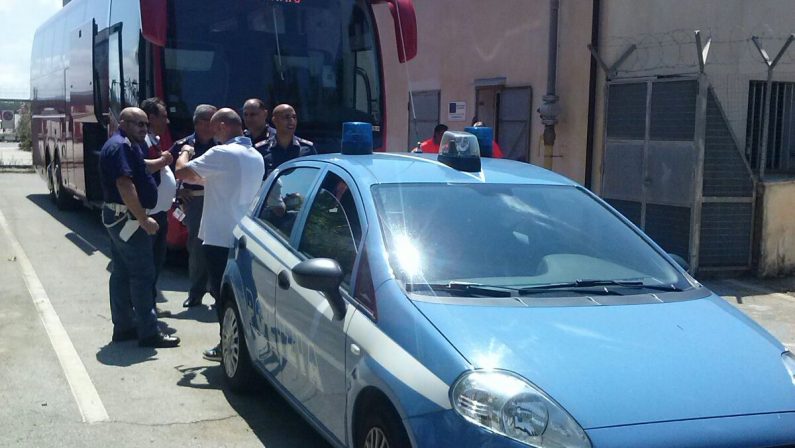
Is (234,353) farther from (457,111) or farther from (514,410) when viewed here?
(457,111)

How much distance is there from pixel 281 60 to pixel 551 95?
4266 mm

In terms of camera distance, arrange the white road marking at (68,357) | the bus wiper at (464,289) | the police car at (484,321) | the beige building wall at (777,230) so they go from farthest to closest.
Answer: the beige building wall at (777,230), the white road marking at (68,357), the bus wiper at (464,289), the police car at (484,321)

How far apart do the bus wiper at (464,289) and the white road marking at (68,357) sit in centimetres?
250

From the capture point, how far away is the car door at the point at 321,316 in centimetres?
380

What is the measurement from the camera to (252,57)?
9.30 meters

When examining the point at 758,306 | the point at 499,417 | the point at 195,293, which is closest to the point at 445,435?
the point at 499,417

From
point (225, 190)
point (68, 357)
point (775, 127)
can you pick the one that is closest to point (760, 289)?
point (775, 127)

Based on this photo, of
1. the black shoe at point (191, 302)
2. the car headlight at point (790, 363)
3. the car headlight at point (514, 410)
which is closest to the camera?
the car headlight at point (514, 410)

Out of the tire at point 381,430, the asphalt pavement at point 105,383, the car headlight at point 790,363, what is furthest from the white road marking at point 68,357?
the car headlight at point 790,363

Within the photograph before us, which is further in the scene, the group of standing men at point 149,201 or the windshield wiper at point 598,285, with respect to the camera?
the group of standing men at point 149,201

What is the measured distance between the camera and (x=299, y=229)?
15.1 feet

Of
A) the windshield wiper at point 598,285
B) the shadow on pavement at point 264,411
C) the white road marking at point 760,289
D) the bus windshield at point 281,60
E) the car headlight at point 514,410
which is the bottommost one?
the white road marking at point 760,289

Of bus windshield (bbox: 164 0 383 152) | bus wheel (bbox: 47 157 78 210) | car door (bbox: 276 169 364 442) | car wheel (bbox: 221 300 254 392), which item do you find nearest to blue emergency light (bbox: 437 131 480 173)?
car door (bbox: 276 169 364 442)

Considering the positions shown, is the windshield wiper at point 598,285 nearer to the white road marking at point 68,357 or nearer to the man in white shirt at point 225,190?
the white road marking at point 68,357
